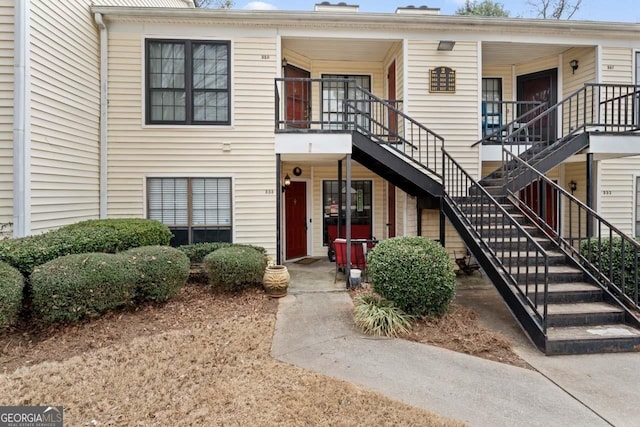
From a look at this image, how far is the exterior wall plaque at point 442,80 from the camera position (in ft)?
26.2

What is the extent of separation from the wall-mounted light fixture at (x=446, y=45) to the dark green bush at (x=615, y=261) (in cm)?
494

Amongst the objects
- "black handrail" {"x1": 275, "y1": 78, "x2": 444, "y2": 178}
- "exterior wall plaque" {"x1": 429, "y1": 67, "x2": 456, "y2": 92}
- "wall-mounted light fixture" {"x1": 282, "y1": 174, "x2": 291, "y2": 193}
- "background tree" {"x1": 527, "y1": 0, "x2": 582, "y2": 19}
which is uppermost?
"background tree" {"x1": 527, "y1": 0, "x2": 582, "y2": 19}

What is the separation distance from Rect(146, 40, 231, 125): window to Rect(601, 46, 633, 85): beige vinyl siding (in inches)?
343

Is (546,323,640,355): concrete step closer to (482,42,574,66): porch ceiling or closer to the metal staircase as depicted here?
the metal staircase

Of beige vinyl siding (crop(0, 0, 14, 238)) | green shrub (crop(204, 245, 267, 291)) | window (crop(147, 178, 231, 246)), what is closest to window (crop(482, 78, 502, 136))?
window (crop(147, 178, 231, 246))

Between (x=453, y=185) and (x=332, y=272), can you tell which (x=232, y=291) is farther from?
(x=453, y=185)

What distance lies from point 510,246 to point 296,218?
5964 mm

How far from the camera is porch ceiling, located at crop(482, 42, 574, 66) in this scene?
836 centimetres

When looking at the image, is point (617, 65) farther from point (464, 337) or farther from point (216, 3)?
point (216, 3)

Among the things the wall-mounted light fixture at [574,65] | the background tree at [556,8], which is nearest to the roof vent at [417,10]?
the wall-mounted light fixture at [574,65]

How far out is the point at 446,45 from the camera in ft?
25.5

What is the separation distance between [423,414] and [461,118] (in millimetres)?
6995

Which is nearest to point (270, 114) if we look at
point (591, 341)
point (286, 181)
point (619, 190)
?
point (286, 181)

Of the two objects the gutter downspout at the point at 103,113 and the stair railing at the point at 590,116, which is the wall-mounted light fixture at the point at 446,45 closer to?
the stair railing at the point at 590,116
